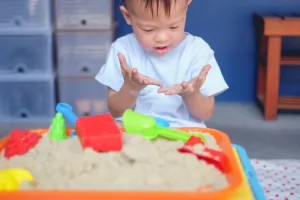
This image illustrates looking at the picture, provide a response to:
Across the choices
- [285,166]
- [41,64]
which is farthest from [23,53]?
[285,166]

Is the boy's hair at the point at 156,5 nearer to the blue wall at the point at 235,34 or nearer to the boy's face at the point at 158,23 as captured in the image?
the boy's face at the point at 158,23

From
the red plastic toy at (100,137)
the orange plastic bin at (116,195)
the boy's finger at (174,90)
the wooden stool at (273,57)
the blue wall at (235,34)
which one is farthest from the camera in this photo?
the blue wall at (235,34)

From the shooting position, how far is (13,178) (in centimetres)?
41

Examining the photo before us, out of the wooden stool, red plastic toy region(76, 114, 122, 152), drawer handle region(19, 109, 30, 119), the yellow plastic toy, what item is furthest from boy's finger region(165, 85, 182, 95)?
drawer handle region(19, 109, 30, 119)

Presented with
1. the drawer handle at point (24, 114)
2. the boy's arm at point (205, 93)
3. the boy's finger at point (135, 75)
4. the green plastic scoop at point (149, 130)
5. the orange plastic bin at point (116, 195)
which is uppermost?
the boy's finger at point (135, 75)

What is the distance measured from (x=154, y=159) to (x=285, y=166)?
2.76ft

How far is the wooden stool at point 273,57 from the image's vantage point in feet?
5.79

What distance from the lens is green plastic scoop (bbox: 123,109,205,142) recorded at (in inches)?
20.4

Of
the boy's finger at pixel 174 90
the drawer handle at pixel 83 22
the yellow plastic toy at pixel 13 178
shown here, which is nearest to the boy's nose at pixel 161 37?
the boy's finger at pixel 174 90

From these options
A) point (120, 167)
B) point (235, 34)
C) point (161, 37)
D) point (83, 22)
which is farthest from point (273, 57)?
point (120, 167)

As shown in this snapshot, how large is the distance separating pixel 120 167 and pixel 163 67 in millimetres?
401

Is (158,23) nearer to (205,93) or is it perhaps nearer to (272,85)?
(205,93)

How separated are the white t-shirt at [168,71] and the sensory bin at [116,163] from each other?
0.26 m

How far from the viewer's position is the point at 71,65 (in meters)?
1.84
